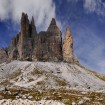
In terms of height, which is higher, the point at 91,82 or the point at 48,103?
the point at 48,103

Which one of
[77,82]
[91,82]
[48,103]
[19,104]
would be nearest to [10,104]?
[19,104]

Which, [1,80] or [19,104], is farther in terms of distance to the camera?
[1,80]

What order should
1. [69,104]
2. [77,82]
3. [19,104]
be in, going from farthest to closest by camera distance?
[77,82] → [69,104] → [19,104]

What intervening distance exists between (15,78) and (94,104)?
409 ft

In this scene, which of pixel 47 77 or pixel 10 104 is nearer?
pixel 10 104

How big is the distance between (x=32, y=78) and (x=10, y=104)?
137 metres

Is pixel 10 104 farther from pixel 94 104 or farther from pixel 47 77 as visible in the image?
pixel 47 77

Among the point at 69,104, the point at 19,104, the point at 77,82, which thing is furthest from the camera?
the point at 77,82

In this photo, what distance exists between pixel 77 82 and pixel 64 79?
13.1m

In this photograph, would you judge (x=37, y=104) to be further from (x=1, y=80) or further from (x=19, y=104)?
(x=1, y=80)

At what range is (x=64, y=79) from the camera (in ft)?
644

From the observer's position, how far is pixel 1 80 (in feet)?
638

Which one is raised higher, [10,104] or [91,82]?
[10,104]

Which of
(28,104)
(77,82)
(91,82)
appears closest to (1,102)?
(28,104)
